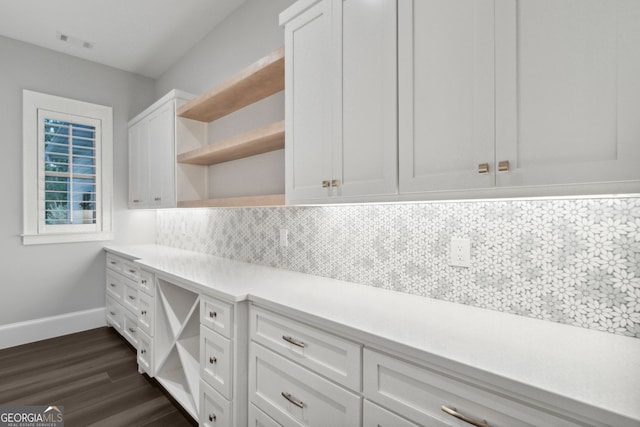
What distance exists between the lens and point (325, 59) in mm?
1548

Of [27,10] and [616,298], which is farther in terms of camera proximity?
[27,10]

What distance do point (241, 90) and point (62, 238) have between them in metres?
2.71

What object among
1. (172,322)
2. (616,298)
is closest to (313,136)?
(616,298)

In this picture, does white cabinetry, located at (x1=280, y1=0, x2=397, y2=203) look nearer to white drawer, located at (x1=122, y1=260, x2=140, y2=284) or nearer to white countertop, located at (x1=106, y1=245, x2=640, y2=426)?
white countertop, located at (x1=106, y1=245, x2=640, y2=426)

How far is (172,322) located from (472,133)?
2293 millimetres

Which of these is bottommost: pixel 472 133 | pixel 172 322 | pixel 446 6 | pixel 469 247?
pixel 172 322

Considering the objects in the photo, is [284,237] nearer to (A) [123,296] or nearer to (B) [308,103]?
(B) [308,103]

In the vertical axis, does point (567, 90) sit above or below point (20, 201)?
above

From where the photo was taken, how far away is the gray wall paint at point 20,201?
3166 mm

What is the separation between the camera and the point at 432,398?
93 centimetres

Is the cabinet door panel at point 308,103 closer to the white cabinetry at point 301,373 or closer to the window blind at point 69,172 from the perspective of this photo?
the white cabinetry at point 301,373

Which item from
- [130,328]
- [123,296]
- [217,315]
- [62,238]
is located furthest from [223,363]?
[62,238]

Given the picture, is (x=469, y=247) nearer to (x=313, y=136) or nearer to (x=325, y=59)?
(x=313, y=136)

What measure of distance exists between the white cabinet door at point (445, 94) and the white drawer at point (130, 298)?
265 centimetres
